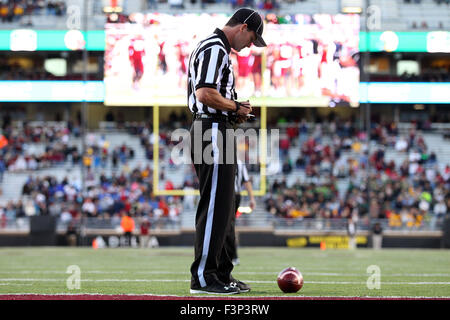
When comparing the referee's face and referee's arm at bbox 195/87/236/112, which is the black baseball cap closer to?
the referee's face

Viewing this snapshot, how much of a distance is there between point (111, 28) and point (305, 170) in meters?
9.34

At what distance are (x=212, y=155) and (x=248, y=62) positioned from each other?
14.8 meters

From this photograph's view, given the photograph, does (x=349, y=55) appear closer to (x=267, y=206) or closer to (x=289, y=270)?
(x=267, y=206)

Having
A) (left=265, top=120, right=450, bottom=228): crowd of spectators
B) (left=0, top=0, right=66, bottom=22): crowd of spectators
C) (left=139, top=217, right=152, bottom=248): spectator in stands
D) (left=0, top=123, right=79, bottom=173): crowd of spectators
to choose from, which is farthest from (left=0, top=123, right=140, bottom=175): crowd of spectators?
(left=265, top=120, right=450, bottom=228): crowd of spectators

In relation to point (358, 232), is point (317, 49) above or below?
above

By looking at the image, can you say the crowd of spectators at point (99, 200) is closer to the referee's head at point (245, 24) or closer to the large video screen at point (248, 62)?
the large video screen at point (248, 62)

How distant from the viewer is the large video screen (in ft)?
68.5

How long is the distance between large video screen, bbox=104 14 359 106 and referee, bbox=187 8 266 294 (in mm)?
14090

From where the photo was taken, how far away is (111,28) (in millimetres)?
22078

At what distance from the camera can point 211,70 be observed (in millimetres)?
6324

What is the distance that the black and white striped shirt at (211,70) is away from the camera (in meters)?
6.32

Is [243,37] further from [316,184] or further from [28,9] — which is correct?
[28,9]
